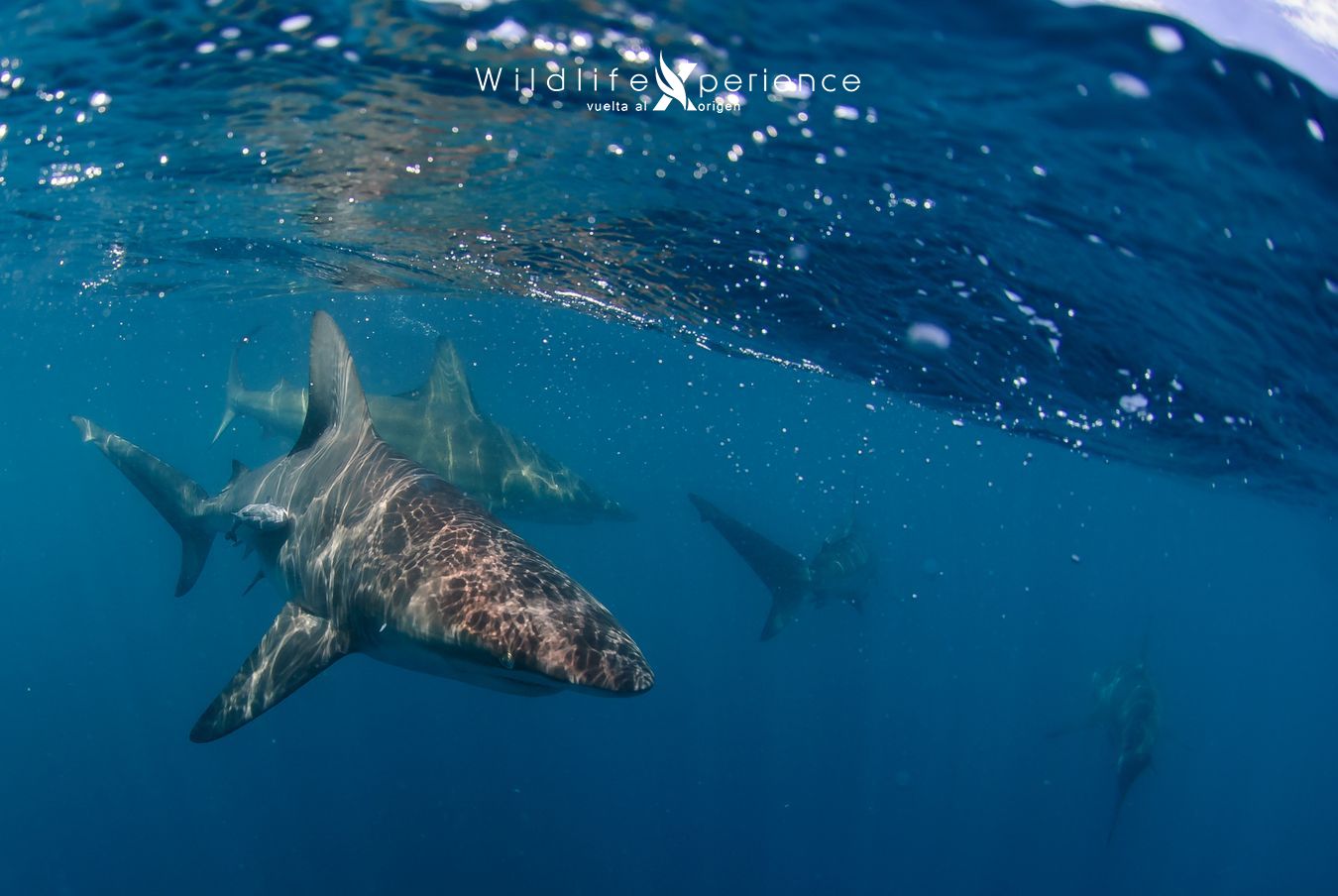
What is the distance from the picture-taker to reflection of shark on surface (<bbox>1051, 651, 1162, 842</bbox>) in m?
17.2

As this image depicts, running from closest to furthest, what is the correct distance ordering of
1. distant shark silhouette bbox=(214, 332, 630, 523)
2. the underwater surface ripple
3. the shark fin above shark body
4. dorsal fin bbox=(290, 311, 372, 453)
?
the shark fin above shark body < the underwater surface ripple < dorsal fin bbox=(290, 311, 372, 453) < distant shark silhouette bbox=(214, 332, 630, 523)

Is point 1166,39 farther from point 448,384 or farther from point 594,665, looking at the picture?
point 448,384

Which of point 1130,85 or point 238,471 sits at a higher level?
point 1130,85

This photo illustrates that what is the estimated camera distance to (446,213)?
15.2m

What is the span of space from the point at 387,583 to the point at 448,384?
8724 millimetres

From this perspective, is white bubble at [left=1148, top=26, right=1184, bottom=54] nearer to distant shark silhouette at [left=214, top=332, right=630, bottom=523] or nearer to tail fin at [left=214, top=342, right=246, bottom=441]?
distant shark silhouette at [left=214, top=332, right=630, bottom=523]

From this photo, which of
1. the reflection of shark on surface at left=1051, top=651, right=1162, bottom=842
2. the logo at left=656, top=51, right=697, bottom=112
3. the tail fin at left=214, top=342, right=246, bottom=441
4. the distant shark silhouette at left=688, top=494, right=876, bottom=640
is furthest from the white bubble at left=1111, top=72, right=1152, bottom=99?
the tail fin at left=214, top=342, right=246, bottom=441

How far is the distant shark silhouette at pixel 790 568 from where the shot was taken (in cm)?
1505

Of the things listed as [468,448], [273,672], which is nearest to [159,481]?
[468,448]

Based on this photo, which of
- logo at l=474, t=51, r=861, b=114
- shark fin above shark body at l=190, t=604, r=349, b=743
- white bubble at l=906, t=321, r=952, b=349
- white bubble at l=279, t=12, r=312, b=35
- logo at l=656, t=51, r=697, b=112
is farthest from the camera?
white bubble at l=906, t=321, r=952, b=349

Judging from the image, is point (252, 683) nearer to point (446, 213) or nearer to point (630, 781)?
point (446, 213)

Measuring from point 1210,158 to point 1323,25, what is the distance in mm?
1799

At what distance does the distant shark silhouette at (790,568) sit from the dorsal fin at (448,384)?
4.93 metres

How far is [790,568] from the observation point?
15.6m
